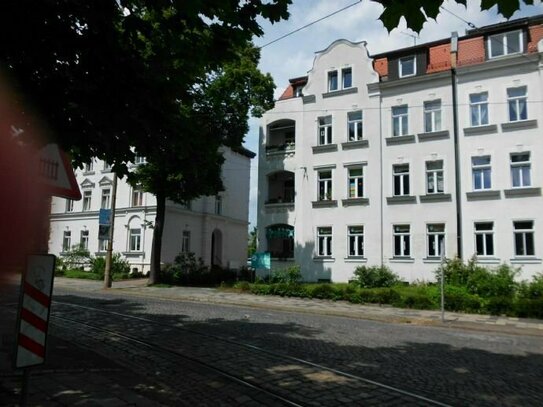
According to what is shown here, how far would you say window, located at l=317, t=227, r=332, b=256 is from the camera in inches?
1142

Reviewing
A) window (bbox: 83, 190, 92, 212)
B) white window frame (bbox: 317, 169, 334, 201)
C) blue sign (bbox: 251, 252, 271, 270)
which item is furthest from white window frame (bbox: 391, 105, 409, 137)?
window (bbox: 83, 190, 92, 212)

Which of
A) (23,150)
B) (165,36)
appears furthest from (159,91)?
(23,150)

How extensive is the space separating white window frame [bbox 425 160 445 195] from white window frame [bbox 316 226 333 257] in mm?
5981

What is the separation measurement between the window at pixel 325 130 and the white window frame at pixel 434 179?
6.04 metres

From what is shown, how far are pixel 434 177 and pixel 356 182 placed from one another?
434cm

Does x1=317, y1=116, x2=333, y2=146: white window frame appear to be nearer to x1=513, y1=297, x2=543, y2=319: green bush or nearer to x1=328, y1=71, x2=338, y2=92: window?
x1=328, y1=71, x2=338, y2=92: window

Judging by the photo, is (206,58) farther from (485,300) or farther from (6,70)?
(485,300)

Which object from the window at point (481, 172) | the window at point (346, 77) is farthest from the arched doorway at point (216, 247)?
the window at point (481, 172)

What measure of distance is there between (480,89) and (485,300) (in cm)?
1192

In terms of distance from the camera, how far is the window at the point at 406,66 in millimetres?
27953

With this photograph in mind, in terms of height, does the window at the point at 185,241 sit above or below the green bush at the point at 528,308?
above

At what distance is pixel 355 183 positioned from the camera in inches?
1128

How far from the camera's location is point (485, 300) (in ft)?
60.9

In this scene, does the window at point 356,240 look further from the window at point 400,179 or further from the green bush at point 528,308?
the green bush at point 528,308
